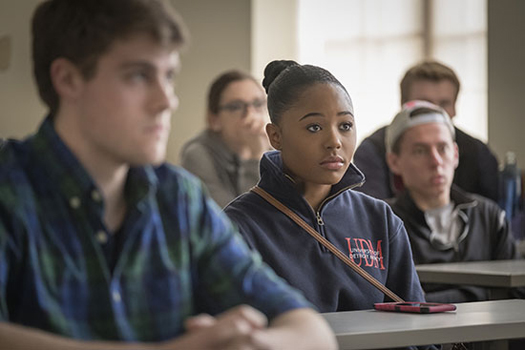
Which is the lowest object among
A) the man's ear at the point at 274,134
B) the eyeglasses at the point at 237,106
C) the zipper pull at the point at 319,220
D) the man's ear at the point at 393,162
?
the man's ear at the point at 393,162

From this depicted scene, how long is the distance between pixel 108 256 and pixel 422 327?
0.69m

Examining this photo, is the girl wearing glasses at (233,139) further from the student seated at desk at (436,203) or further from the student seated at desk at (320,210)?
the student seated at desk at (320,210)

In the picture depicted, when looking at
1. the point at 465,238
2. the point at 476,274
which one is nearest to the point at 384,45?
the point at 465,238

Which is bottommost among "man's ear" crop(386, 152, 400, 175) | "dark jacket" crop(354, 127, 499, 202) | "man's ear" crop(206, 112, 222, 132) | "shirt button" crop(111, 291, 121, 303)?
"dark jacket" crop(354, 127, 499, 202)

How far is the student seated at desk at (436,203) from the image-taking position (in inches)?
129

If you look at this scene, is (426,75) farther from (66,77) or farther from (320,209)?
(66,77)

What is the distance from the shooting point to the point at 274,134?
2.28 m

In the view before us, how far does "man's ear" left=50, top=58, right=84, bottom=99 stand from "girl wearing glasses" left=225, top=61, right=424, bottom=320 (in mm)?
895

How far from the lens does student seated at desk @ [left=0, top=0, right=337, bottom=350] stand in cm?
119

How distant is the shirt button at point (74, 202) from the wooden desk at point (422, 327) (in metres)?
0.58

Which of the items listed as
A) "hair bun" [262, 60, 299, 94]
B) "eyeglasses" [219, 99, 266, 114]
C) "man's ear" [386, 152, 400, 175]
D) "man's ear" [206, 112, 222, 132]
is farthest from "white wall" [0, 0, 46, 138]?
"hair bun" [262, 60, 299, 94]

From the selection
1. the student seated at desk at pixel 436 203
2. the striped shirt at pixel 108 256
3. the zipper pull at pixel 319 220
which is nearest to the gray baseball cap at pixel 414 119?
the student seated at desk at pixel 436 203

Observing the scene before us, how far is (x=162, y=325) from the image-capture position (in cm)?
126

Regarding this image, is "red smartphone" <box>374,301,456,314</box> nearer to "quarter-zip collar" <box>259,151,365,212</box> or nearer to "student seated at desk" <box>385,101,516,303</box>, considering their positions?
"quarter-zip collar" <box>259,151,365,212</box>
